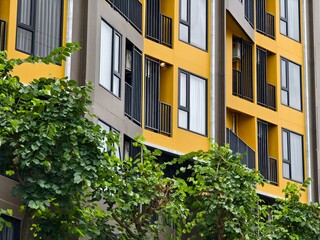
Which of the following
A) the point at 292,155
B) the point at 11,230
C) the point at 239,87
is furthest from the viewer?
the point at 292,155

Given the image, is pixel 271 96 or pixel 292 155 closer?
pixel 271 96

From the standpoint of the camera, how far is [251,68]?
144ft

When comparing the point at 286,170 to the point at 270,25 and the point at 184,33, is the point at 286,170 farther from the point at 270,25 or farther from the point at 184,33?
the point at 184,33

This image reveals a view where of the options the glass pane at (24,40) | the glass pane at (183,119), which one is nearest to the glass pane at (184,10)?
the glass pane at (183,119)

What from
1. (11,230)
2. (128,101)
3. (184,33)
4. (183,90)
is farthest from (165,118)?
(11,230)

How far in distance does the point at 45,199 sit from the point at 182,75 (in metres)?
15.9

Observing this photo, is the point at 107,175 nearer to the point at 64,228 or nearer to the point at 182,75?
the point at 64,228

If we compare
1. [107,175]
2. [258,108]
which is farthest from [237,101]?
[107,175]

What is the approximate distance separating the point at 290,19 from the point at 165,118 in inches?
458

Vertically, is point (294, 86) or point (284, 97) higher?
point (294, 86)

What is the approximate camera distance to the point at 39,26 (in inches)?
1175

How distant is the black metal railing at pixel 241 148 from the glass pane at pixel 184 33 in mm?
3832

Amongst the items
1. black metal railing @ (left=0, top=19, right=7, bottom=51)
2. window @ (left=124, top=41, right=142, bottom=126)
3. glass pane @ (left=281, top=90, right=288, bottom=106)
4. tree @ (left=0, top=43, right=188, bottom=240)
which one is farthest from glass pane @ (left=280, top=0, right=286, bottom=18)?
tree @ (left=0, top=43, right=188, bottom=240)

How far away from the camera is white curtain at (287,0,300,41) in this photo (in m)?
46.6
